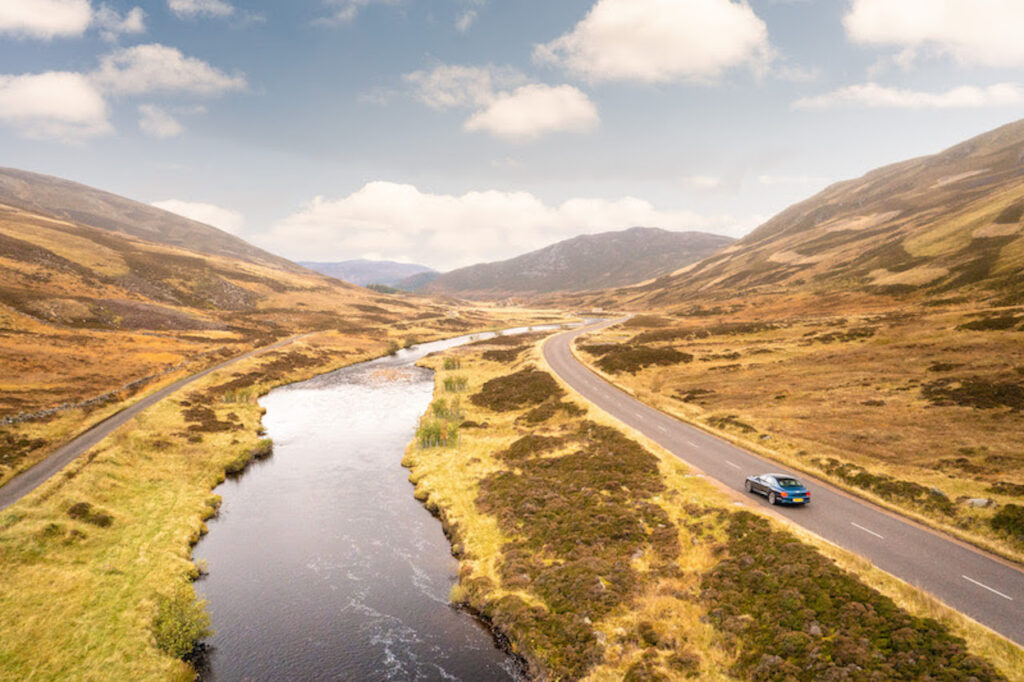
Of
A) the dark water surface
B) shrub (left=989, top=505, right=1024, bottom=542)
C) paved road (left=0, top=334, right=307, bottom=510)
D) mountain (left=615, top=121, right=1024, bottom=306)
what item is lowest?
the dark water surface

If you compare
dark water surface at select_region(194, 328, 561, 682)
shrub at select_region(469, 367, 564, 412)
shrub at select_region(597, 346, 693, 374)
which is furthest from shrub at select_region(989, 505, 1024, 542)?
shrub at select_region(597, 346, 693, 374)

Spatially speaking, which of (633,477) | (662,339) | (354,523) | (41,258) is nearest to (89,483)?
(354,523)

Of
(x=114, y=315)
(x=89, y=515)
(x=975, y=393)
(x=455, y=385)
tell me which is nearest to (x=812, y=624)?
(x=975, y=393)

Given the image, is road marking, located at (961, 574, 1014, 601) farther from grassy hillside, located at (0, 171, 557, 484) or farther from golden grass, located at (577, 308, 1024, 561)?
grassy hillside, located at (0, 171, 557, 484)

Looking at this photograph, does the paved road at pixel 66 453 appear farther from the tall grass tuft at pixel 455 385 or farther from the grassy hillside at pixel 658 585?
the tall grass tuft at pixel 455 385

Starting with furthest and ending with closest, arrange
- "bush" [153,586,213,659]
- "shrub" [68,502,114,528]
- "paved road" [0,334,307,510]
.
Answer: "paved road" [0,334,307,510] < "shrub" [68,502,114,528] < "bush" [153,586,213,659]

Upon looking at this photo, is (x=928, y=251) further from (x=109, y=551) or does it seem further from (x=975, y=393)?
(x=109, y=551)
